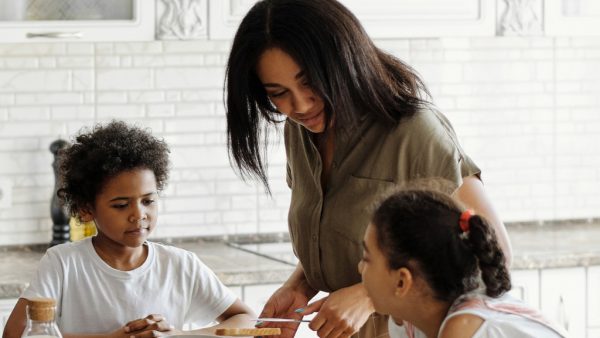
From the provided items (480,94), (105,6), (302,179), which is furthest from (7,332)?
(480,94)

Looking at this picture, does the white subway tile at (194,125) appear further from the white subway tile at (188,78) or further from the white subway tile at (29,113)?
A: the white subway tile at (29,113)

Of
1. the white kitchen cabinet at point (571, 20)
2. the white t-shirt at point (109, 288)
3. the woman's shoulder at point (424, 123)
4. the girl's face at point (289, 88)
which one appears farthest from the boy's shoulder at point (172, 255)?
the white kitchen cabinet at point (571, 20)

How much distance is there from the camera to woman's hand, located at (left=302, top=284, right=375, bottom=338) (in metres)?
1.85

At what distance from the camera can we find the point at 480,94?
3848mm

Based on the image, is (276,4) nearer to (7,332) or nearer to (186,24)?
(7,332)

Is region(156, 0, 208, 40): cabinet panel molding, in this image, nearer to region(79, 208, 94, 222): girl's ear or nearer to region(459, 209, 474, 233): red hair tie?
region(79, 208, 94, 222): girl's ear

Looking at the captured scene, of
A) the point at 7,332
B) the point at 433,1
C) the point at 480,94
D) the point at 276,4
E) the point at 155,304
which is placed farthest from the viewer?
the point at 480,94

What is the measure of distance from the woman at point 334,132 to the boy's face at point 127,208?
219mm

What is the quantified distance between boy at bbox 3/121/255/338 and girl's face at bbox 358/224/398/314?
0.56 m

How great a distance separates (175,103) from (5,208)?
0.65 metres

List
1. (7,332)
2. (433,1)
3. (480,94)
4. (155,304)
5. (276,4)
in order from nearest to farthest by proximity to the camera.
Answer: (276,4) → (7,332) → (155,304) → (433,1) → (480,94)

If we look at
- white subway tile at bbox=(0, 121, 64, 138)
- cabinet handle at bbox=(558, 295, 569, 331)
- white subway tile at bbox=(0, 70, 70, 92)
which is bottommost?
cabinet handle at bbox=(558, 295, 569, 331)

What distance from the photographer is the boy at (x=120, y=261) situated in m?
2.20

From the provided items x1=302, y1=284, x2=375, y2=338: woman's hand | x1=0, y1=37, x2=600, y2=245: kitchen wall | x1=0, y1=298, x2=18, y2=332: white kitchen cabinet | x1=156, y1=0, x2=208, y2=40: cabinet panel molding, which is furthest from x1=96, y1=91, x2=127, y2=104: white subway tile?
x1=302, y1=284, x2=375, y2=338: woman's hand
